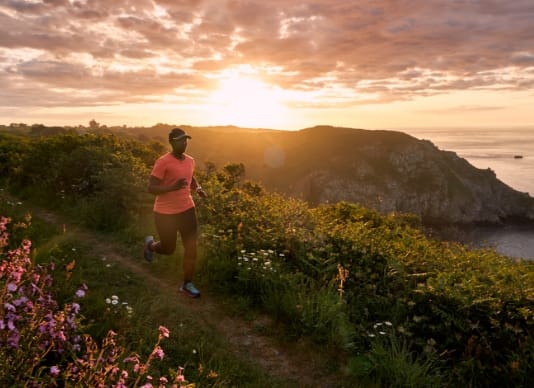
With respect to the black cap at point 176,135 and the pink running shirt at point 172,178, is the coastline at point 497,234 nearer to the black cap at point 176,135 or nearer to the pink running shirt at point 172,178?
the pink running shirt at point 172,178

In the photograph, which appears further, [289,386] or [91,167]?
[91,167]

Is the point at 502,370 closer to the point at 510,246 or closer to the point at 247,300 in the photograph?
the point at 247,300

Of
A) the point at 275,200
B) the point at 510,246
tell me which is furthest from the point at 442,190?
the point at 275,200

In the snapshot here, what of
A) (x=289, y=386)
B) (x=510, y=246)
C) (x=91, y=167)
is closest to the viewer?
(x=289, y=386)

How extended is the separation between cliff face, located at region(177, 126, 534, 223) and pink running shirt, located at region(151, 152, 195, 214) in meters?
116

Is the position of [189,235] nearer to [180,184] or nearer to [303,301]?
[180,184]

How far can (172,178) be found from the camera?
6.65m

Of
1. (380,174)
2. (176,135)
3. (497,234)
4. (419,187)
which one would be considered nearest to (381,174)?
(380,174)

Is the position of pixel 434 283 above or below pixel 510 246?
above

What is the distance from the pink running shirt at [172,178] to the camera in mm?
6559

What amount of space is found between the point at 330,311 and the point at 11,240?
6431mm

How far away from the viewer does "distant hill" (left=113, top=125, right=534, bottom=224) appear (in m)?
135

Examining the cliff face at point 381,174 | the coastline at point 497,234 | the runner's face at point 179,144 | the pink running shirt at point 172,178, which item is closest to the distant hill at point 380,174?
the cliff face at point 381,174

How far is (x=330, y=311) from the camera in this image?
6102 mm
